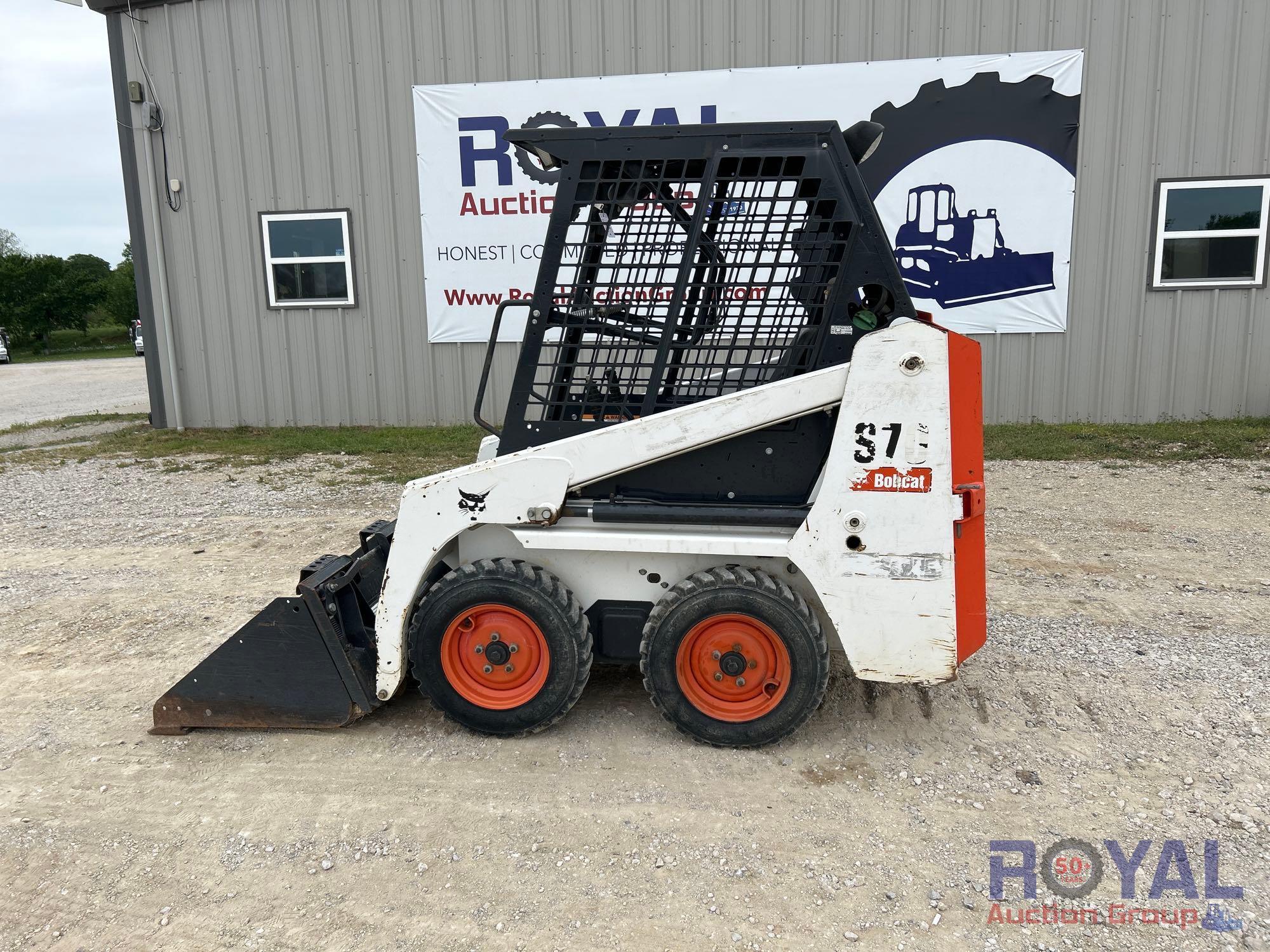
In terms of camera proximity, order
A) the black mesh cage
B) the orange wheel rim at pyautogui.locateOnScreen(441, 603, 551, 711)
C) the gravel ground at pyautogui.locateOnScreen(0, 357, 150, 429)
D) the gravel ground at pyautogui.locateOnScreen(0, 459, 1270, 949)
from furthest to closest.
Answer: the gravel ground at pyautogui.locateOnScreen(0, 357, 150, 429) < the orange wheel rim at pyautogui.locateOnScreen(441, 603, 551, 711) < the black mesh cage < the gravel ground at pyautogui.locateOnScreen(0, 459, 1270, 949)

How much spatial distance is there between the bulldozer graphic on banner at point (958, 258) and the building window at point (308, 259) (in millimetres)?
7108

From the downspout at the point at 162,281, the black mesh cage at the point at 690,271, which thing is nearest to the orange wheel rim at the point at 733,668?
the black mesh cage at the point at 690,271

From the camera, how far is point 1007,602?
487cm

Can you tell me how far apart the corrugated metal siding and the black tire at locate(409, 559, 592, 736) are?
26.4 feet

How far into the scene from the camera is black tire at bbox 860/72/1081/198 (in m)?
9.70

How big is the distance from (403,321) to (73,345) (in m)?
46.4

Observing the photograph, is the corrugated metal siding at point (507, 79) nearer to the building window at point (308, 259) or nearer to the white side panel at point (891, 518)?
the building window at point (308, 259)

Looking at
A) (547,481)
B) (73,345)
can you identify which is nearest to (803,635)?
(547,481)

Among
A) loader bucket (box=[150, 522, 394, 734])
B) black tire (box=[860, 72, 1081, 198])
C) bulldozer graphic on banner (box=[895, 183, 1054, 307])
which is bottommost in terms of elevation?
loader bucket (box=[150, 522, 394, 734])

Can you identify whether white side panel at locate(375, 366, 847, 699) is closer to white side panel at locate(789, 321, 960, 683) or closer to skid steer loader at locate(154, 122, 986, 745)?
skid steer loader at locate(154, 122, 986, 745)

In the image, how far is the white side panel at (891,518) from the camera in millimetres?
3049

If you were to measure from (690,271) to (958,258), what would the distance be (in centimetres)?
797

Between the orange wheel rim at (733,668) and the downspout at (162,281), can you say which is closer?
the orange wheel rim at (733,668)

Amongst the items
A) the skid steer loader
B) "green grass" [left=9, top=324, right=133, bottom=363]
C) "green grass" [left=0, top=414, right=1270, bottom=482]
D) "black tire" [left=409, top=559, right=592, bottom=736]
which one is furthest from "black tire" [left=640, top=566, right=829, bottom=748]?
"green grass" [left=9, top=324, right=133, bottom=363]
